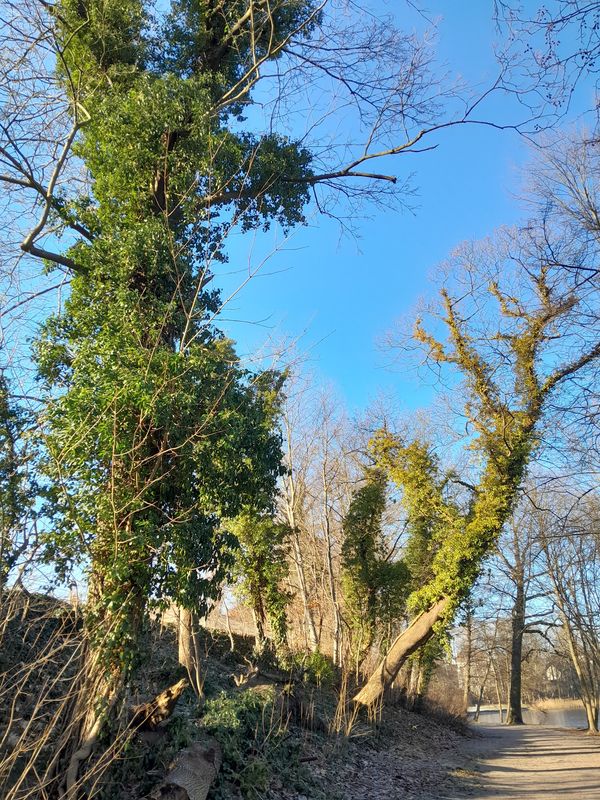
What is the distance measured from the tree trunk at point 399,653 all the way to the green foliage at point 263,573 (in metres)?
2.48

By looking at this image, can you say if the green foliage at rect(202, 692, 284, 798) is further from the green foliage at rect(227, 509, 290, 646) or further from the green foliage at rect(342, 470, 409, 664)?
the green foliage at rect(342, 470, 409, 664)

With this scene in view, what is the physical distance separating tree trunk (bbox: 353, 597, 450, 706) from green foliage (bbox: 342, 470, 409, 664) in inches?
66.5

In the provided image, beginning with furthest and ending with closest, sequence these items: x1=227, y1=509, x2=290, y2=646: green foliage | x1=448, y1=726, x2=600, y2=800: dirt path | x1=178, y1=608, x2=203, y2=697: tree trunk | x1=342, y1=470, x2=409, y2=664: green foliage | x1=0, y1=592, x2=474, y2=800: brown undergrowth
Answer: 1. x1=342, y1=470, x2=409, y2=664: green foliage
2. x1=227, y1=509, x2=290, y2=646: green foliage
3. x1=178, y1=608, x2=203, y2=697: tree trunk
4. x1=448, y1=726, x2=600, y2=800: dirt path
5. x1=0, y1=592, x2=474, y2=800: brown undergrowth

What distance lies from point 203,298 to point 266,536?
25.7 feet

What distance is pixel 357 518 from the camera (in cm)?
1617

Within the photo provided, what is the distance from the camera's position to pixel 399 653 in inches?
548

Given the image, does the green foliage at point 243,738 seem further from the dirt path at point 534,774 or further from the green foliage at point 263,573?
the green foliage at point 263,573

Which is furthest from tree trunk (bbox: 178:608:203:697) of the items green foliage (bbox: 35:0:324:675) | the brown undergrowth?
green foliage (bbox: 35:0:324:675)

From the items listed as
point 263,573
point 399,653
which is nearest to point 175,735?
point 263,573

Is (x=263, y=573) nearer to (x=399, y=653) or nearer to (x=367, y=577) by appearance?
(x=367, y=577)

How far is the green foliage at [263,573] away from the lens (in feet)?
45.0

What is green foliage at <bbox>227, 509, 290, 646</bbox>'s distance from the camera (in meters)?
13.7

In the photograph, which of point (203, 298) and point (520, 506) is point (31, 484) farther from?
point (520, 506)

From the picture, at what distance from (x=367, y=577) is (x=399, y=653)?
244 cm
